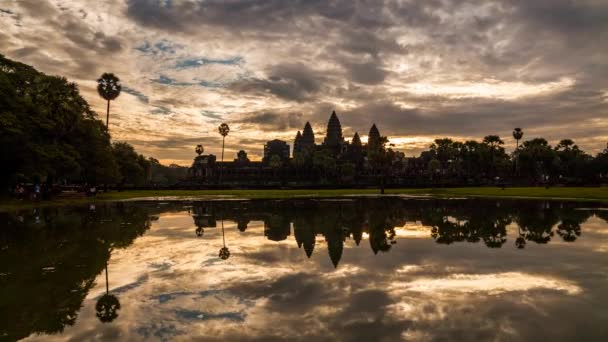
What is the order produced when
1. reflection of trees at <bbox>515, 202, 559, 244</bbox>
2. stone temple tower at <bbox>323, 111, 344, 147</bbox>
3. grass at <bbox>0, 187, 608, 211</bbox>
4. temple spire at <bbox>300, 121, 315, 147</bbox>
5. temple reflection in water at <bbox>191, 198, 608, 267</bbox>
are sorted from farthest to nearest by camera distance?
temple spire at <bbox>300, 121, 315, 147</bbox>, stone temple tower at <bbox>323, 111, 344, 147</bbox>, grass at <bbox>0, 187, 608, 211</bbox>, reflection of trees at <bbox>515, 202, 559, 244</bbox>, temple reflection in water at <bbox>191, 198, 608, 267</bbox>

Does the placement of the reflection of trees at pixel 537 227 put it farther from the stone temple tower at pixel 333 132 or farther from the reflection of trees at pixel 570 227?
the stone temple tower at pixel 333 132

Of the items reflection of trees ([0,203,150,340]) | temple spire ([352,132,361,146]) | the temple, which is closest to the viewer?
reflection of trees ([0,203,150,340])

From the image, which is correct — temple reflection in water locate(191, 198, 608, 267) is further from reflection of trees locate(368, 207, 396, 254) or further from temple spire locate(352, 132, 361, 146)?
temple spire locate(352, 132, 361, 146)

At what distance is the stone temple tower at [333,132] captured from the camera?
185 meters

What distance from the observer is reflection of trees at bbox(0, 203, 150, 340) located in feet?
23.2

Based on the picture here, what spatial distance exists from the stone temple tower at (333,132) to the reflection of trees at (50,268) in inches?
6509

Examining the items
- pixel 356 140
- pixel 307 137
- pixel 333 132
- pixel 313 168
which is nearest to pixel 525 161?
pixel 313 168

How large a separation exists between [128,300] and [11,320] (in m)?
1.84

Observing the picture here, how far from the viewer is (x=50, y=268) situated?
10.8 meters

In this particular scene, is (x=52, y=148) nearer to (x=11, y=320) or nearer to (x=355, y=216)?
(x=355, y=216)

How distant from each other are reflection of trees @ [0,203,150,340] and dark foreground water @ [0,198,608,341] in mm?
39

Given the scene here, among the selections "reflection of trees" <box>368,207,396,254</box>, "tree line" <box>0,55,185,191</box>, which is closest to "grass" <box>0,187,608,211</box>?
"tree line" <box>0,55,185,191</box>

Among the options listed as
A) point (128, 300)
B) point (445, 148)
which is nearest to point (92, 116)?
point (128, 300)

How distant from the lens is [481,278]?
9.79m
